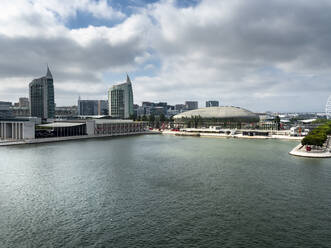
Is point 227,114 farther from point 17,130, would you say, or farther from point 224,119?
point 17,130

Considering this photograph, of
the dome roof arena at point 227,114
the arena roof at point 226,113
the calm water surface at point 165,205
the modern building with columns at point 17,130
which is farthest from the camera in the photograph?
the arena roof at point 226,113

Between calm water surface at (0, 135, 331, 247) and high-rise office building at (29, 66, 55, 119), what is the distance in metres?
115

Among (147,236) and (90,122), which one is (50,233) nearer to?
(147,236)

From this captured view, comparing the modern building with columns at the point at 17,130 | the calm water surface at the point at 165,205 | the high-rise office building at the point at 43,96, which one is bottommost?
the calm water surface at the point at 165,205

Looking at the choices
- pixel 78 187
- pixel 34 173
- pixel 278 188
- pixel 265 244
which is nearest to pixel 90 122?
pixel 34 173

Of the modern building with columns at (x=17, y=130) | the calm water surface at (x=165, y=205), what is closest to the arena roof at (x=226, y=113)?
the modern building with columns at (x=17, y=130)

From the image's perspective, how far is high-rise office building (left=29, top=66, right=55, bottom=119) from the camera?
148m

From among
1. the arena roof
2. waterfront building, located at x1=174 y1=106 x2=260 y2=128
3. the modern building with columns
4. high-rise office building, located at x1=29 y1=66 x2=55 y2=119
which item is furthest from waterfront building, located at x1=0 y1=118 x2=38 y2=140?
the arena roof

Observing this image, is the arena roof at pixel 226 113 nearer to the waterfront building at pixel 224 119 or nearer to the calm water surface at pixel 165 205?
the waterfront building at pixel 224 119

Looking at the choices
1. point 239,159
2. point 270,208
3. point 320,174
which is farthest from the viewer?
point 239,159

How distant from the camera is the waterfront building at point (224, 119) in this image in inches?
5591

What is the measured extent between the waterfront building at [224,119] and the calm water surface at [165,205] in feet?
331

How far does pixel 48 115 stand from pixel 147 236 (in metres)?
150

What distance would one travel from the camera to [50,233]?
746 inches
